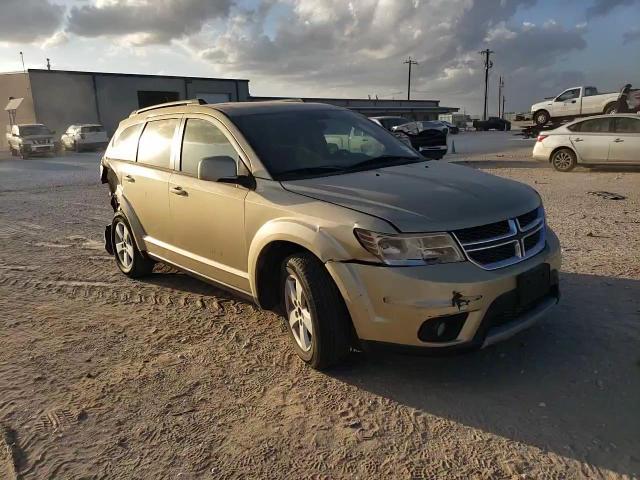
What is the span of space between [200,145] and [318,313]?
1.96 m

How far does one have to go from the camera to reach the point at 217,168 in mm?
3771

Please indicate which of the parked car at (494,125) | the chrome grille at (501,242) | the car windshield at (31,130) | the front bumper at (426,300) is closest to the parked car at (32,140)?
the car windshield at (31,130)

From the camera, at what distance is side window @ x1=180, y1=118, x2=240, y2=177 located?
13.7ft

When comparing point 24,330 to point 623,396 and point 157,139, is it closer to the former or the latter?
point 157,139

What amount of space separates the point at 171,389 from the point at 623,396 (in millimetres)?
2728

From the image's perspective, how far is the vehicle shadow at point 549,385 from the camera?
9.14ft

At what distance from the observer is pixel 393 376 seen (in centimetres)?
350

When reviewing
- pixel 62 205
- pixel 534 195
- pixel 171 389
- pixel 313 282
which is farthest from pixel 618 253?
pixel 62 205

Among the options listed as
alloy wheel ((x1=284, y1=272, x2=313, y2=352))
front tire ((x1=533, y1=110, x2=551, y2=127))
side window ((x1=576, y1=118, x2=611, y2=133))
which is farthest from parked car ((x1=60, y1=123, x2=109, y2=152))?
alloy wheel ((x1=284, y1=272, x2=313, y2=352))

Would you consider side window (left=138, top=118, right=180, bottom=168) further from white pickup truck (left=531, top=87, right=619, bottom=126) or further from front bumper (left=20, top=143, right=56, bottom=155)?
front bumper (left=20, top=143, right=56, bottom=155)

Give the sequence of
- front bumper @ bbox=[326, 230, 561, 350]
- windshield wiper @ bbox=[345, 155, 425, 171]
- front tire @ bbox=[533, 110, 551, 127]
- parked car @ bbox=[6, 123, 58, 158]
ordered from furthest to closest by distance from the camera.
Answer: parked car @ bbox=[6, 123, 58, 158] → front tire @ bbox=[533, 110, 551, 127] → windshield wiper @ bbox=[345, 155, 425, 171] → front bumper @ bbox=[326, 230, 561, 350]

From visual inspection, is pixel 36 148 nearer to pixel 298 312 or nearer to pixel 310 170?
pixel 310 170

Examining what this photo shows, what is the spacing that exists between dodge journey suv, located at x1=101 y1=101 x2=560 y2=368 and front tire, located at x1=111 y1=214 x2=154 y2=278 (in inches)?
20.2

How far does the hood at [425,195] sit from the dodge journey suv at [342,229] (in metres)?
0.01
